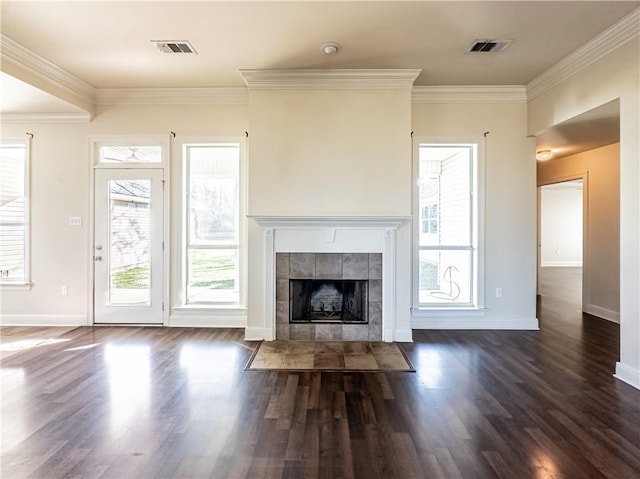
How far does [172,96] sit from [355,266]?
10.6 ft

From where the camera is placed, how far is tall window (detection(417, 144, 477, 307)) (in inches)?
177

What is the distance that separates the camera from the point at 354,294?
13.7 feet

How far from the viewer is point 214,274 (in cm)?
456

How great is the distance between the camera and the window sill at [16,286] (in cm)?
454

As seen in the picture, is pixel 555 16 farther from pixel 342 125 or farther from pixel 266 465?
pixel 266 465

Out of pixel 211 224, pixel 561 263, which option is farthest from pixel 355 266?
pixel 561 263

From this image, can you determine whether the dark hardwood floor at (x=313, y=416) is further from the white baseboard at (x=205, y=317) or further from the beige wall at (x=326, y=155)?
the beige wall at (x=326, y=155)

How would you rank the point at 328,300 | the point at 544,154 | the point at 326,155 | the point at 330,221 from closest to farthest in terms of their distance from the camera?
the point at 330,221 < the point at 326,155 < the point at 328,300 < the point at 544,154

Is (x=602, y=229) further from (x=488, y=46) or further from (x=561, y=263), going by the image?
(x=561, y=263)

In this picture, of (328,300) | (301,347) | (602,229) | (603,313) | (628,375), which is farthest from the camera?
(602,229)

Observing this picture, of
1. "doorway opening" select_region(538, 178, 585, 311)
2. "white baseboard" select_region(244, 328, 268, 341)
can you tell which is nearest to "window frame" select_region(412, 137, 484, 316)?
"white baseboard" select_region(244, 328, 268, 341)

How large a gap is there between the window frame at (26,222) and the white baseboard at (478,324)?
513 cm

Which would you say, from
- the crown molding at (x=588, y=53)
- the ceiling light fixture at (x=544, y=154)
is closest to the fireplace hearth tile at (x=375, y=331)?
the crown molding at (x=588, y=53)

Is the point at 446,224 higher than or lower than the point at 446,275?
higher
